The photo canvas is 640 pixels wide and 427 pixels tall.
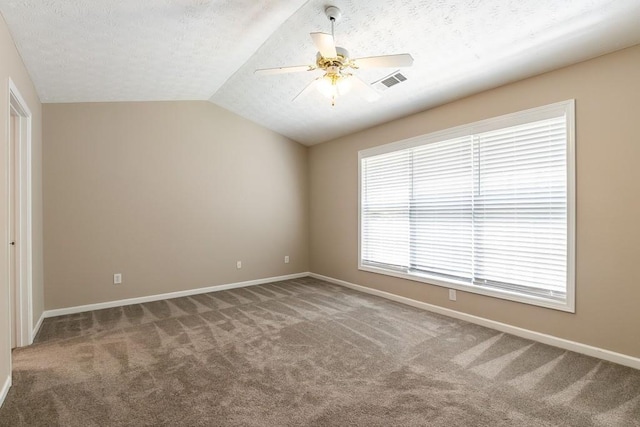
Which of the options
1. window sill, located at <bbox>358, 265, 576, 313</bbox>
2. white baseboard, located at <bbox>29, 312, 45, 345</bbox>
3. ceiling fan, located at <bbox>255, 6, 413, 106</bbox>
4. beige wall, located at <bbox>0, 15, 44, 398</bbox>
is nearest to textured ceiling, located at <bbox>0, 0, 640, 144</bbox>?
beige wall, located at <bbox>0, 15, 44, 398</bbox>

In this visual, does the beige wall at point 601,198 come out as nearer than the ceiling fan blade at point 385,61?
No

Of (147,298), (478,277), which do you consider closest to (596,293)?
(478,277)

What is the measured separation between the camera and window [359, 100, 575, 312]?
2.99 metres

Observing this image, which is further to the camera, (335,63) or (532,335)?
(532,335)

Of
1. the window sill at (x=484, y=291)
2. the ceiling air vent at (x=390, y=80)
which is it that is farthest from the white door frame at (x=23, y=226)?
the window sill at (x=484, y=291)

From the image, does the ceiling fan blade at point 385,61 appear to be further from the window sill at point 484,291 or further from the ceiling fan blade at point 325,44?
the window sill at point 484,291

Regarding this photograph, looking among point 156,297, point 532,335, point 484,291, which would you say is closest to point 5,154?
point 156,297

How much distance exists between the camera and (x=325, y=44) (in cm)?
225

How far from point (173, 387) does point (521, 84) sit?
417 centimetres

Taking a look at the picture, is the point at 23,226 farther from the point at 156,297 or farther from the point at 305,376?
the point at 305,376

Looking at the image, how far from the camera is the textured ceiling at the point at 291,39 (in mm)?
2416

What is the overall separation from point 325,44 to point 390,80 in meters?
1.53

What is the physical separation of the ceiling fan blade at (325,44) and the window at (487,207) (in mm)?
2098

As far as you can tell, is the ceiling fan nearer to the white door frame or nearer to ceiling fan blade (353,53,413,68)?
ceiling fan blade (353,53,413,68)
